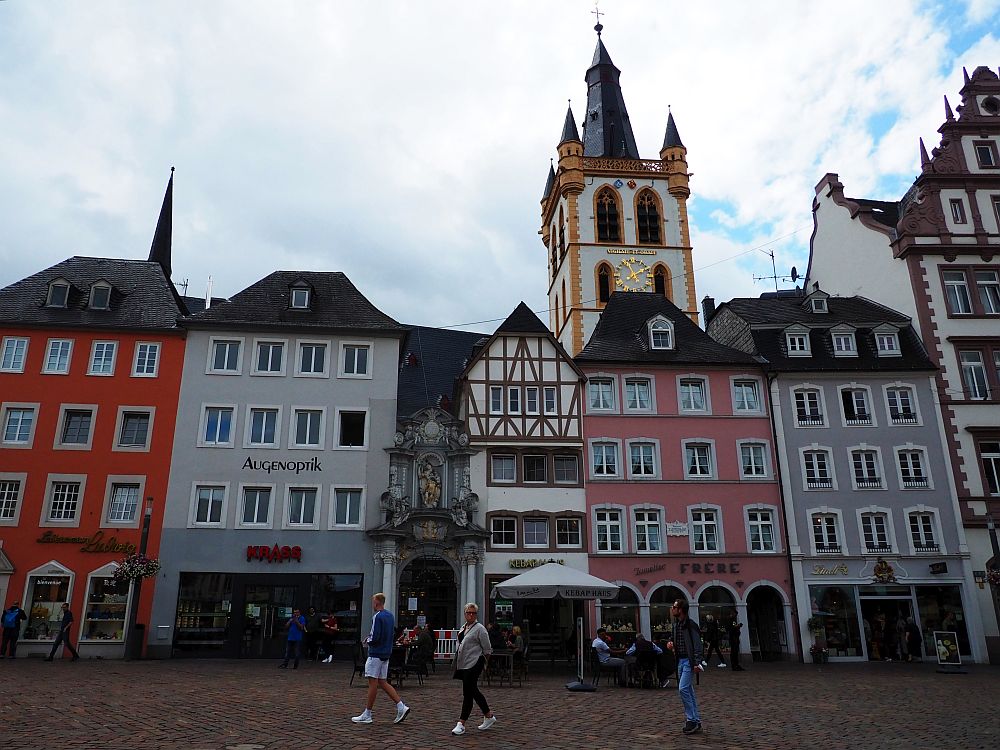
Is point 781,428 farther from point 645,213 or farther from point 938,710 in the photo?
point 645,213

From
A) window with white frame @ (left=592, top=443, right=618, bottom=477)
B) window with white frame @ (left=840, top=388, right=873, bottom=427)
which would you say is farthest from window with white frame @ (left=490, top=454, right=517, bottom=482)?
window with white frame @ (left=840, top=388, right=873, bottom=427)

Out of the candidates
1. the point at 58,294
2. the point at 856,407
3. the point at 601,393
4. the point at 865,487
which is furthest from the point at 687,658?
the point at 58,294

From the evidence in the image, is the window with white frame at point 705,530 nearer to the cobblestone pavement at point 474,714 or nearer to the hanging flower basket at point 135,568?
the cobblestone pavement at point 474,714

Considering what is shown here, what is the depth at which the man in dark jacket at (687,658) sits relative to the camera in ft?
36.2

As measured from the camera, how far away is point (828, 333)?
1348 inches

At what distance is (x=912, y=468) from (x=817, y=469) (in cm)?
355

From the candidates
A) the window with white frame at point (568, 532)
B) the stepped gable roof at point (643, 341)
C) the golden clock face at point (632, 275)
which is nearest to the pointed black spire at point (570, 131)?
the golden clock face at point (632, 275)

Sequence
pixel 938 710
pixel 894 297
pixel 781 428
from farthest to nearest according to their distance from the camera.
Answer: pixel 894 297, pixel 781 428, pixel 938 710

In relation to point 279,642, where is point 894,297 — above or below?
above

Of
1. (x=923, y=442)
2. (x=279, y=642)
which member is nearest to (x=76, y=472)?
(x=279, y=642)

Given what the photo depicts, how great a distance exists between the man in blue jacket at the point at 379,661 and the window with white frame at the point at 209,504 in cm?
1877

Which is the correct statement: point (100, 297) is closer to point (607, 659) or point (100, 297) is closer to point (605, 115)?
point (607, 659)

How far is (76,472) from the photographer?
28703 millimetres

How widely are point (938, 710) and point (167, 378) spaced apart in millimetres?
26193
